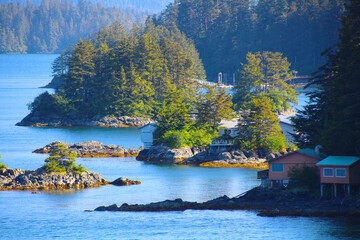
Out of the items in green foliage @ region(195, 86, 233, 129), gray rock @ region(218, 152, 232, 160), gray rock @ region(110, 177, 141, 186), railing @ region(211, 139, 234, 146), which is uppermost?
green foliage @ region(195, 86, 233, 129)

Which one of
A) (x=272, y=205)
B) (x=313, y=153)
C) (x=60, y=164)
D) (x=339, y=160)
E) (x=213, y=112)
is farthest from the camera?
(x=213, y=112)

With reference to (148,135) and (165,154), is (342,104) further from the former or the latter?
(148,135)

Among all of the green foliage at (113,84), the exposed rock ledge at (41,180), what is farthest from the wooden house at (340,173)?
the green foliage at (113,84)

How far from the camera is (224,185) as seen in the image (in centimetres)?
4944

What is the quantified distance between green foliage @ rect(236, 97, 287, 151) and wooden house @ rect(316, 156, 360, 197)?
19.6 meters

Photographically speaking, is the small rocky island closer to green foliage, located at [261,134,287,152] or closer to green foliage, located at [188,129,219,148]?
green foliage, located at [261,134,287,152]

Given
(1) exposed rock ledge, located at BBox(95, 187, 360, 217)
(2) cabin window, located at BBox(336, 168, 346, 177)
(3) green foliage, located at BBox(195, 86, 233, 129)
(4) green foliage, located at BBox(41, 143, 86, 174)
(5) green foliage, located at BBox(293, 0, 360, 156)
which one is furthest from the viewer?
(3) green foliage, located at BBox(195, 86, 233, 129)

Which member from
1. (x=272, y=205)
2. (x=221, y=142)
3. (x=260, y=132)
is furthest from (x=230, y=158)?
(x=272, y=205)

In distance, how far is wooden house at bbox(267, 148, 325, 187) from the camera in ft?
135

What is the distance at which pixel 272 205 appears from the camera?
130 ft

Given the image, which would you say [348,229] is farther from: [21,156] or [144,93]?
[144,93]

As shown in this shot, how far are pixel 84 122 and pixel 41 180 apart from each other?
46.6 m

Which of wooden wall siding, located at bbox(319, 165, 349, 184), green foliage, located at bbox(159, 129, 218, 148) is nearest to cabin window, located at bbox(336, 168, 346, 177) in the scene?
wooden wall siding, located at bbox(319, 165, 349, 184)

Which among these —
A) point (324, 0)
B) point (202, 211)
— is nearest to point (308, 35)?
point (324, 0)
